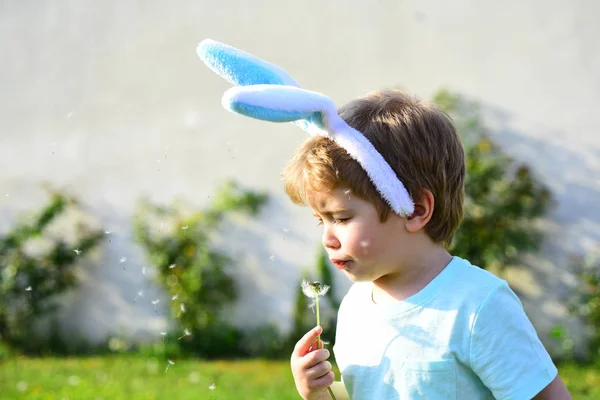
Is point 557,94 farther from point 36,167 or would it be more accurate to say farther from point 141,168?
point 36,167

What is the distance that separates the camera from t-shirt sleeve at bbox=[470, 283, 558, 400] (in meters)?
1.82

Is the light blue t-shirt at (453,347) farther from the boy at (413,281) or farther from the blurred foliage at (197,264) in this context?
the blurred foliage at (197,264)

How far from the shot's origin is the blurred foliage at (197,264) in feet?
21.6

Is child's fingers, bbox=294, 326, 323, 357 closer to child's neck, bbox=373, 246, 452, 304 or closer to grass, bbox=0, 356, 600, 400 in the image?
child's neck, bbox=373, 246, 452, 304

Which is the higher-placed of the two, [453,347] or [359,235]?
[359,235]

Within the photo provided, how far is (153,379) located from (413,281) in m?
3.92

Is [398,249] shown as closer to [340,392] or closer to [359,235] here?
[359,235]

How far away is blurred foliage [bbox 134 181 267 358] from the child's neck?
4.66 meters

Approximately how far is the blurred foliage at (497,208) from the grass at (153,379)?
37.9 inches

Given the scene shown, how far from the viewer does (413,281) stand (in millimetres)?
2039

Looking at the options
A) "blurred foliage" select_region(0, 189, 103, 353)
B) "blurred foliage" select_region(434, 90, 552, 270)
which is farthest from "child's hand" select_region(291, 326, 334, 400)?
"blurred foliage" select_region(0, 189, 103, 353)

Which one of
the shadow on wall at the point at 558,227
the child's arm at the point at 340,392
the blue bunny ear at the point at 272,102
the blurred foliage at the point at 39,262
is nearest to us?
the blue bunny ear at the point at 272,102

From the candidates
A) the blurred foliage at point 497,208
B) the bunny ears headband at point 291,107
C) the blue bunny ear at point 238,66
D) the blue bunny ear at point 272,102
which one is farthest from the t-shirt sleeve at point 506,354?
the blurred foliage at point 497,208

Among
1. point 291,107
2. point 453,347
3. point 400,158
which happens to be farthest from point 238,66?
point 453,347
